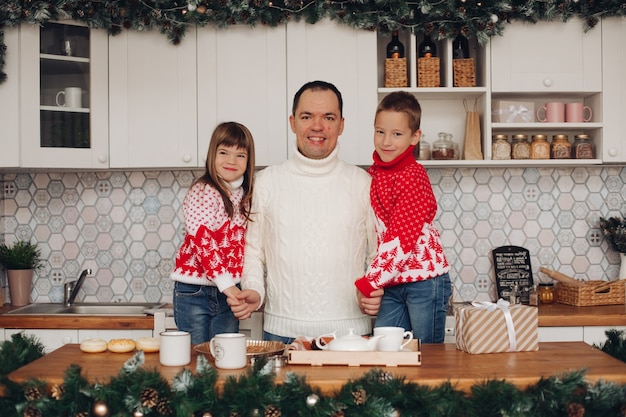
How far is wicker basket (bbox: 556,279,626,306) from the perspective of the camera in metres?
3.44

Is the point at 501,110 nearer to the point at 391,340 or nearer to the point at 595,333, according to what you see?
the point at 595,333

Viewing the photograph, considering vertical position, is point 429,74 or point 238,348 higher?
point 429,74

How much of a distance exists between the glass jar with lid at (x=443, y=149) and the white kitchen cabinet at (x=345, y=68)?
0.34 meters

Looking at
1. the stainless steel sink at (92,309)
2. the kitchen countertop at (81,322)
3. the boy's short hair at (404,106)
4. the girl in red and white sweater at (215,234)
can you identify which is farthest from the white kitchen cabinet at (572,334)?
the stainless steel sink at (92,309)

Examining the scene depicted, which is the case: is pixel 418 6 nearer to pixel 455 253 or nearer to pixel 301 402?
pixel 455 253

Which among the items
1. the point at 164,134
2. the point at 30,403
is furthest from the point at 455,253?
the point at 30,403

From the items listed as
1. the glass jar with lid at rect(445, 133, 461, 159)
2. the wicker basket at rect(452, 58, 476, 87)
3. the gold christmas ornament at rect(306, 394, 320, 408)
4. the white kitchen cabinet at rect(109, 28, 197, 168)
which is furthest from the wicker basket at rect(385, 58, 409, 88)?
the gold christmas ornament at rect(306, 394, 320, 408)

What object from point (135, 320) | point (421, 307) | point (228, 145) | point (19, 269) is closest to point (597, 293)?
point (421, 307)

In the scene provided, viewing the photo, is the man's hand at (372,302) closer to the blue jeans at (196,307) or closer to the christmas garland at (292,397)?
the blue jeans at (196,307)

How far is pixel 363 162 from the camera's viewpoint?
3.41 meters

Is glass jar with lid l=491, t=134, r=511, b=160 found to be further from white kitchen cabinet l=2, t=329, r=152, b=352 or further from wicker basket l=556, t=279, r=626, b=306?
white kitchen cabinet l=2, t=329, r=152, b=352

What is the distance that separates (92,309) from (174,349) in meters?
2.00

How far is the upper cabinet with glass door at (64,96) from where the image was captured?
11.1 ft

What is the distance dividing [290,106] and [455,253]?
3.93 ft
